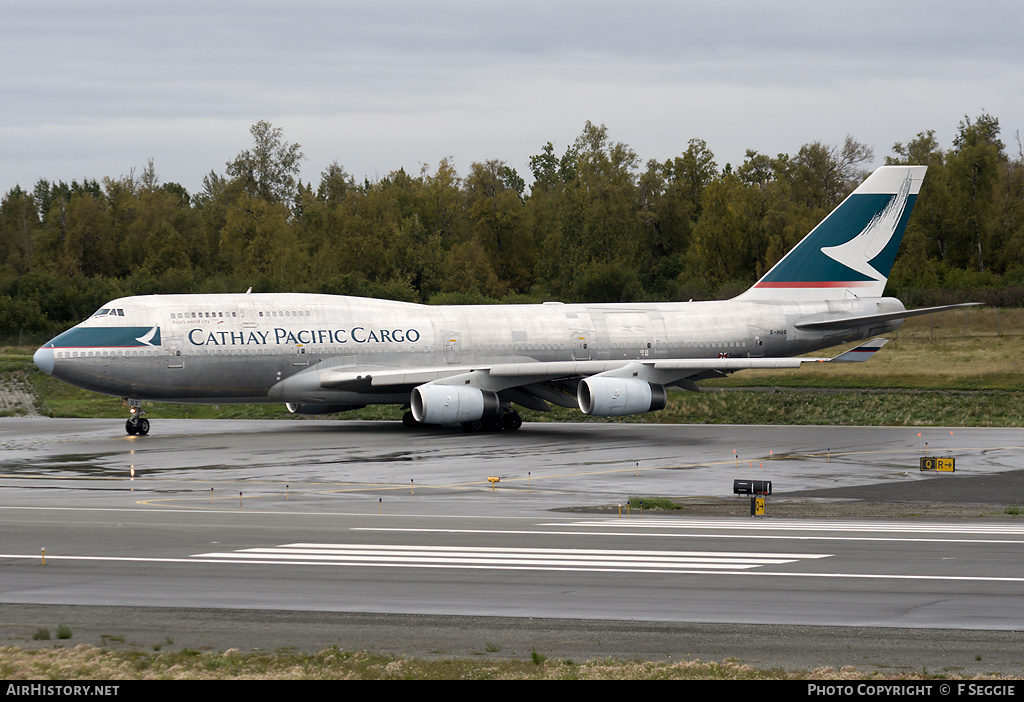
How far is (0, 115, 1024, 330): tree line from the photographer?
271ft

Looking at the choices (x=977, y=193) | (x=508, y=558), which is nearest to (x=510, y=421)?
(x=508, y=558)

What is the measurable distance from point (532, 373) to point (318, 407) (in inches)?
352

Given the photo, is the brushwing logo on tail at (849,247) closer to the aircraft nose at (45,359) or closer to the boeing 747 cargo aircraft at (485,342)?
the boeing 747 cargo aircraft at (485,342)

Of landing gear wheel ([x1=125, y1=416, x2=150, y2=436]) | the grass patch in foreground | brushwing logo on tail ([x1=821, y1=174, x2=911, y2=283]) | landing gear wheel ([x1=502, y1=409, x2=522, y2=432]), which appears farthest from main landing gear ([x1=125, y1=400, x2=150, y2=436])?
Answer: the grass patch in foreground

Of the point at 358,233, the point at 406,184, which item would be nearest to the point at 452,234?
the point at 406,184

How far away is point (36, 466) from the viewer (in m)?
31.1

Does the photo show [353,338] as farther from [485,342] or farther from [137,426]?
[137,426]

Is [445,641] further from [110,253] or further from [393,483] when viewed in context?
[110,253]

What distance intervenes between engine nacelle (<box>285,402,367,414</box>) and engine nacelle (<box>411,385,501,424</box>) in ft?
13.3

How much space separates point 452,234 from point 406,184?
1357 centimetres

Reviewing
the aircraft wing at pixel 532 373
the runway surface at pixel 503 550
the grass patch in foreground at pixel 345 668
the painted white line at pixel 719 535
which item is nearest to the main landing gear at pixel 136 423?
the runway surface at pixel 503 550

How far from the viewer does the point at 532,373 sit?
38531 millimetres

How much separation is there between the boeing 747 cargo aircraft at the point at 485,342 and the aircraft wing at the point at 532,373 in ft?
0.23

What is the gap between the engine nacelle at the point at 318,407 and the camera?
4112 cm
